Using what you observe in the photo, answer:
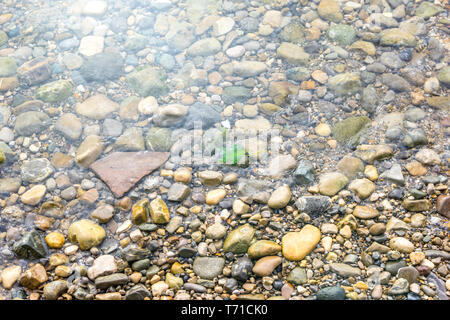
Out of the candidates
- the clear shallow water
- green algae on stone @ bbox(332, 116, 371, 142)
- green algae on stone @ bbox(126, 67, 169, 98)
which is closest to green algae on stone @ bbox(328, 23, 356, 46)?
the clear shallow water

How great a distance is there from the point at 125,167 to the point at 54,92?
114 centimetres

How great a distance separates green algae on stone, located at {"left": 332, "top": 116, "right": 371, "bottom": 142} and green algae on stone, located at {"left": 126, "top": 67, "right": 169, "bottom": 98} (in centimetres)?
158

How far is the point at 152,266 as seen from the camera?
236 centimetres

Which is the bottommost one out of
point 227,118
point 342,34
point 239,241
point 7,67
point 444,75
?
point 239,241

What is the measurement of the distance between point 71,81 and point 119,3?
1204 mm

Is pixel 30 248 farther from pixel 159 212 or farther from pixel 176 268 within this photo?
pixel 176 268

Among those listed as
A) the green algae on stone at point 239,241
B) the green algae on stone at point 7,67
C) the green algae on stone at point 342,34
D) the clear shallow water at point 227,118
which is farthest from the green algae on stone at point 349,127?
the green algae on stone at point 7,67

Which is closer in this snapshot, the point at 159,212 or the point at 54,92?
the point at 159,212

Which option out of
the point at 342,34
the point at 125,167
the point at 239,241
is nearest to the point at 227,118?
the point at 125,167

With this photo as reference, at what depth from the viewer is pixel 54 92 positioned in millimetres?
3305

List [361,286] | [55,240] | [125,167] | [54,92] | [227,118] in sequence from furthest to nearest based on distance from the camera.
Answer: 1. [54,92]
2. [227,118]
3. [125,167]
4. [55,240]
5. [361,286]
